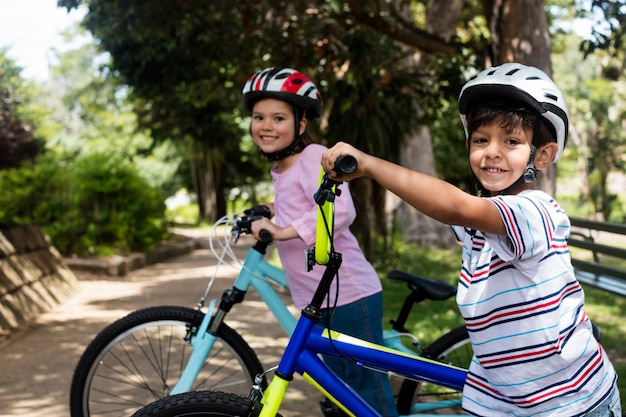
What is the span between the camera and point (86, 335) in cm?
704

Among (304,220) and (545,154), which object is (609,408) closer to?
(545,154)

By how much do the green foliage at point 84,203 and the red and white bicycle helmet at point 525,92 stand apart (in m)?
11.3

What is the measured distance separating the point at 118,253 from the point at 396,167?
12.0 metres

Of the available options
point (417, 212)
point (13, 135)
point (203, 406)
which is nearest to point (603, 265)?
point (203, 406)

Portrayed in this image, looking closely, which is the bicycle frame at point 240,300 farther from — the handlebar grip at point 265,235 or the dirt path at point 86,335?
the dirt path at point 86,335

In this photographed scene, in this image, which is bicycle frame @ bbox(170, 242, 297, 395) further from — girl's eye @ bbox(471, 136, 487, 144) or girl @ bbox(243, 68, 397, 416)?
girl's eye @ bbox(471, 136, 487, 144)

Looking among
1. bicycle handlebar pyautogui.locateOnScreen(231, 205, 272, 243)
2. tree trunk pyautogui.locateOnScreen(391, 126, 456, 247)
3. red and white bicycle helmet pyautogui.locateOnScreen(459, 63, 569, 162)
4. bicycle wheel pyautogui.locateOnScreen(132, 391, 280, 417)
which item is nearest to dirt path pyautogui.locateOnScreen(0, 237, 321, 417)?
bicycle handlebar pyautogui.locateOnScreen(231, 205, 272, 243)

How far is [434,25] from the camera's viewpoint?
13.8 meters

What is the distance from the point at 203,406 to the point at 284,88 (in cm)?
173

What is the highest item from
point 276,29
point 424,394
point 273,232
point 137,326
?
point 276,29

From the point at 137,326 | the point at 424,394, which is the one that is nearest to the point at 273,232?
the point at 137,326

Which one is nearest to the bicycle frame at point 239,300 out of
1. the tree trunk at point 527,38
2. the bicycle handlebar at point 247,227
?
the bicycle handlebar at point 247,227

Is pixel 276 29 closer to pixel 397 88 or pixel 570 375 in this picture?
pixel 397 88

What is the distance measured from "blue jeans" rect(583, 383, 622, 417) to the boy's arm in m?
0.62
